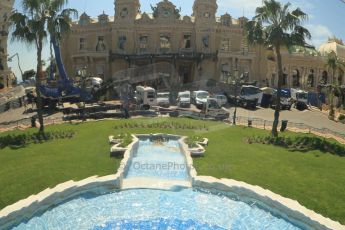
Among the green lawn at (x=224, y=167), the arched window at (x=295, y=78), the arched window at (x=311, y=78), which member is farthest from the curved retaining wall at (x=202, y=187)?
the arched window at (x=311, y=78)

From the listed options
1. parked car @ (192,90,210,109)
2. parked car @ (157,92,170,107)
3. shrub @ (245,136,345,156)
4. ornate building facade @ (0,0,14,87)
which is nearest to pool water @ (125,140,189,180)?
shrub @ (245,136,345,156)

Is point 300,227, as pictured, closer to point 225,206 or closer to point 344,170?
point 225,206

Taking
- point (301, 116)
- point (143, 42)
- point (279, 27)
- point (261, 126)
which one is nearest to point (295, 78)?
point (143, 42)

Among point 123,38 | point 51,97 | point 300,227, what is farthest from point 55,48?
point 300,227

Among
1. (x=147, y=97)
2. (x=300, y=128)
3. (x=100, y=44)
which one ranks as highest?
(x=100, y=44)

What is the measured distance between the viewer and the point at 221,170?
1988 centimetres

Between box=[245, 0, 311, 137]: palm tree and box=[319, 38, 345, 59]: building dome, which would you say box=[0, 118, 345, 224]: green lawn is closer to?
box=[245, 0, 311, 137]: palm tree

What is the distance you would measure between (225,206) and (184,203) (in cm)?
161

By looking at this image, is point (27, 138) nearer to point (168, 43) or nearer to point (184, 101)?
point (184, 101)

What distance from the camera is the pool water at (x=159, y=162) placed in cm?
1978

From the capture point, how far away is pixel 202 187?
695 inches

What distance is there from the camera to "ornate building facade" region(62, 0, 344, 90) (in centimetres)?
5916

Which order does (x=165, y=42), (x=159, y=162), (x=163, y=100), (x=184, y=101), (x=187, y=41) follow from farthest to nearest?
1. (x=165, y=42)
2. (x=187, y=41)
3. (x=184, y=101)
4. (x=163, y=100)
5. (x=159, y=162)

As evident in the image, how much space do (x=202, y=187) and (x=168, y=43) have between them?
1836 inches
